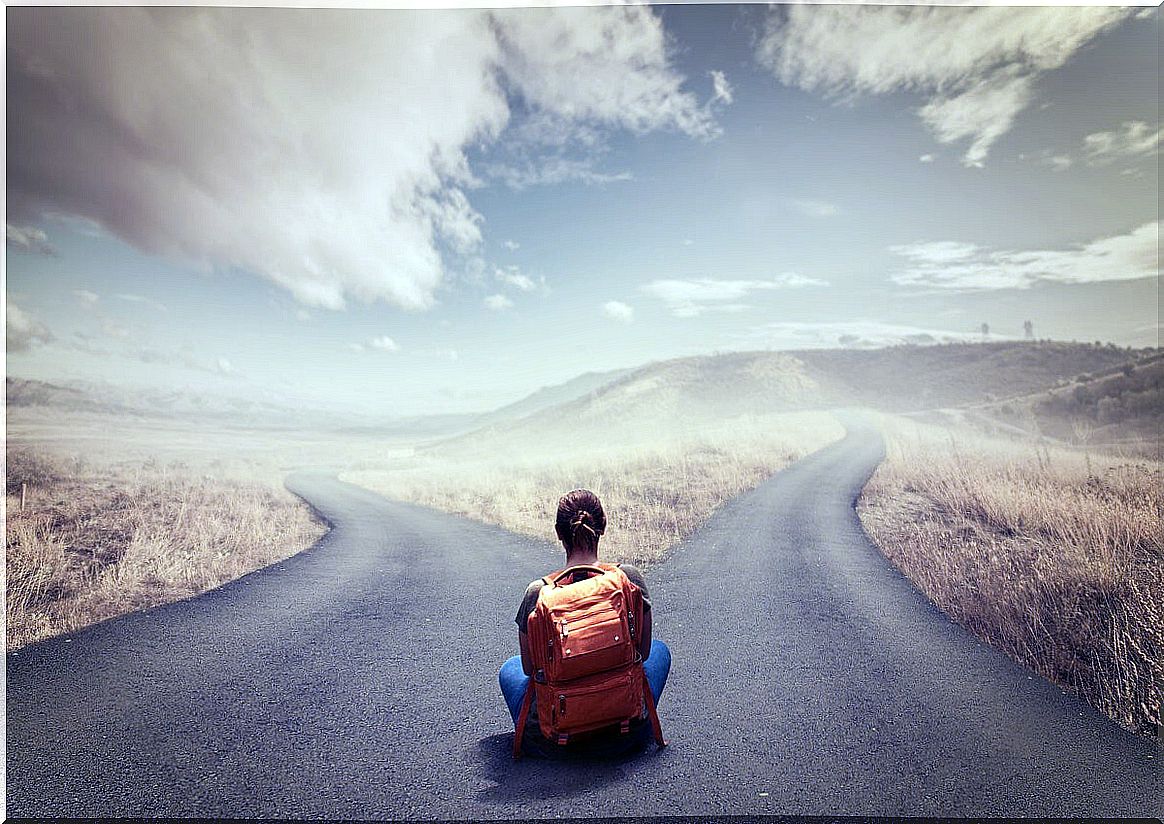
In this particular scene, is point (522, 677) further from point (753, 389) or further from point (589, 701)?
point (753, 389)

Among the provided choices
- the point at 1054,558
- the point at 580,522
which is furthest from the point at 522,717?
the point at 1054,558

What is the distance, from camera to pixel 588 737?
336 cm

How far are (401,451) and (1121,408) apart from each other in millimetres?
41950

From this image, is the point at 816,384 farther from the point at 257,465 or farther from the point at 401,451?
the point at 257,465

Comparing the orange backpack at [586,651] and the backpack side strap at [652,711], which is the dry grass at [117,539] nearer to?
the orange backpack at [586,651]

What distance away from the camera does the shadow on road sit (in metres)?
3.29

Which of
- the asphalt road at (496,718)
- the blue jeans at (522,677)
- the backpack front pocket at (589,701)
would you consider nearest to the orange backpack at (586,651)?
the backpack front pocket at (589,701)

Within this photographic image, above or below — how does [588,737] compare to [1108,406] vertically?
below

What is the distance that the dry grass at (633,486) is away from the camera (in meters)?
Answer: 10.9

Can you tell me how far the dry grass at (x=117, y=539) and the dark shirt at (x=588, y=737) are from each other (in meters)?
5.58

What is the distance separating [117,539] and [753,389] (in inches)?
2300

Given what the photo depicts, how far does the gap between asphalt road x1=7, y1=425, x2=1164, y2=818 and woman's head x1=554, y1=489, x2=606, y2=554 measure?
1.39 meters

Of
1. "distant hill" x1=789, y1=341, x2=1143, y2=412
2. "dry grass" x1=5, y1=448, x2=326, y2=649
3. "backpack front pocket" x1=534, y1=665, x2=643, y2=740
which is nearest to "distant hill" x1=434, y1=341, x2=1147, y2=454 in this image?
"distant hill" x1=789, y1=341, x2=1143, y2=412

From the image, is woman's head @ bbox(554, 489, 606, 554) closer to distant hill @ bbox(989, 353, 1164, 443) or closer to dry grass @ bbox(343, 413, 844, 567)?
dry grass @ bbox(343, 413, 844, 567)
